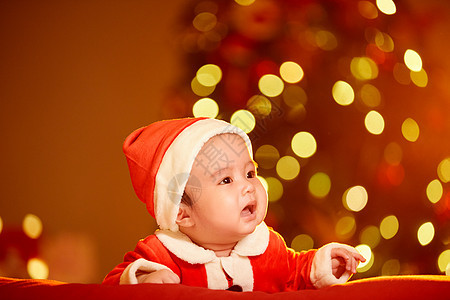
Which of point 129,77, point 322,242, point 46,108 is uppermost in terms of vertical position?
point 129,77

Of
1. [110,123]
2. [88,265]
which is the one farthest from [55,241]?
[110,123]

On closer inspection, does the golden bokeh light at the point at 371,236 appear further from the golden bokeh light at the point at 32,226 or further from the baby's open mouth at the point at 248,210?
the golden bokeh light at the point at 32,226

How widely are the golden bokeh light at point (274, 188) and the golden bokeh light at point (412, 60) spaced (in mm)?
622

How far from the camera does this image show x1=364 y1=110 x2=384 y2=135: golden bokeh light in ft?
5.12

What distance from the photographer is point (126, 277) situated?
0.79 m

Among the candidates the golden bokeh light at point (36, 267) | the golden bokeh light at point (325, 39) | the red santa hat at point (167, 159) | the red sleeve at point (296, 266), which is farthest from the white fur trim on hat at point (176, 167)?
the golden bokeh light at point (36, 267)

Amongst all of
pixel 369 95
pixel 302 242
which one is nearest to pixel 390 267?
pixel 302 242

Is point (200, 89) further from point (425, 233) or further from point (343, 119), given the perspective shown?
point (425, 233)

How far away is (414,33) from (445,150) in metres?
0.45

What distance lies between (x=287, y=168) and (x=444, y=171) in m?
0.57

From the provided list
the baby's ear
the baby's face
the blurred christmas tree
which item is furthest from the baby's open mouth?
the blurred christmas tree

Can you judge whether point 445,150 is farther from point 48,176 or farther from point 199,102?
point 48,176

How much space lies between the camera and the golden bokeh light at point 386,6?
1564mm

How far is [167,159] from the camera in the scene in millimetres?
898
